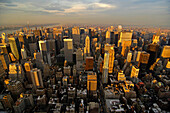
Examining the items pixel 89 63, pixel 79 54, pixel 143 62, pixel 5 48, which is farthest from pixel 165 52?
pixel 5 48

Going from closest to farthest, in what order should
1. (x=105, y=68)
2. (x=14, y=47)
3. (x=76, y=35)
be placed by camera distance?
1. (x=105, y=68)
2. (x=14, y=47)
3. (x=76, y=35)

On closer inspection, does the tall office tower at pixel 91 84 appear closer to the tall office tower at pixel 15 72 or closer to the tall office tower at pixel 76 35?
the tall office tower at pixel 15 72

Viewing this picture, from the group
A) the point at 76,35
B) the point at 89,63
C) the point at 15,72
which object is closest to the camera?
the point at 15,72

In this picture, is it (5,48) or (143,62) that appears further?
(143,62)

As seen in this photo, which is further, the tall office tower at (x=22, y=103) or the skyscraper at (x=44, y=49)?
the skyscraper at (x=44, y=49)

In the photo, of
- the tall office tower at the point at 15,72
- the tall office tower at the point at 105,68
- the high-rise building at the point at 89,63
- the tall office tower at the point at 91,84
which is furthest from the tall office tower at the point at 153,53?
the tall office tower at the point at 15,72

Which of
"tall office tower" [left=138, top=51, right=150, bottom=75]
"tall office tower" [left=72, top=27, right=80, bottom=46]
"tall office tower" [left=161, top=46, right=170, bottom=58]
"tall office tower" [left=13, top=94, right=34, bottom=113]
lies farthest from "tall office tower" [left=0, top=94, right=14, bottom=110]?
"tall office tower" [left=161, top=46, right=170, bottom=58]

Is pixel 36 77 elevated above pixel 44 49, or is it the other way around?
pixel 44 49

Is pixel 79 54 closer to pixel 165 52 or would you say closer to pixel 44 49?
pixel 44 49

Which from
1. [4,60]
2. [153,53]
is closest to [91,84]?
[4,60]

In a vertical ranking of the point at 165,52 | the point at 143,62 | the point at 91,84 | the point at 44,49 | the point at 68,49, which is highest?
the point at 44,49

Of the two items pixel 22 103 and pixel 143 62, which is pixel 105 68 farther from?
pixel 22 103
